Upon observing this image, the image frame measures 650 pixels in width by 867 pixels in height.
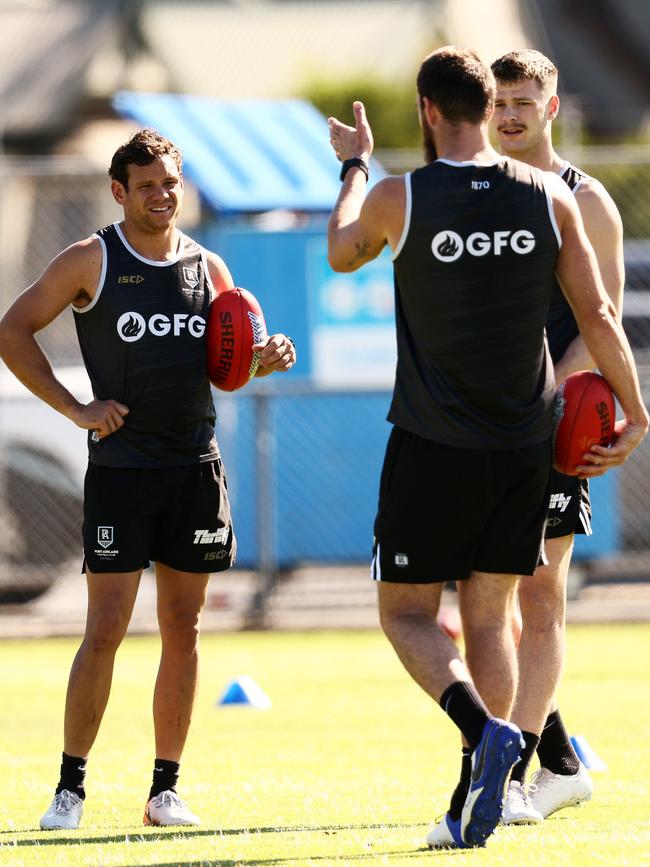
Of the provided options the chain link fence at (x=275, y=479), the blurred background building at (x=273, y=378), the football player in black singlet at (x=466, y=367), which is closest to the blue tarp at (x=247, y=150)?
the blurred background building at (x=273, y=378)

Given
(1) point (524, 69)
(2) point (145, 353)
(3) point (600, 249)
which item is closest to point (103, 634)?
(2) point (145, 353)

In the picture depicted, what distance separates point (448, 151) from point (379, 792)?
105 inches

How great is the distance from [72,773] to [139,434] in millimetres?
1190

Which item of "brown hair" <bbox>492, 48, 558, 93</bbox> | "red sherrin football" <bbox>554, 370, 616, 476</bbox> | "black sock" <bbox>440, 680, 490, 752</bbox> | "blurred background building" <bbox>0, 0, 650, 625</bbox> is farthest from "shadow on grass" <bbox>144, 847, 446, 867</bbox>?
"blurred background building" <bbox>0, 0, 650, 625</bbox>

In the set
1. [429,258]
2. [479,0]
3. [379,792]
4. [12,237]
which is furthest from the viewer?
[479,0]

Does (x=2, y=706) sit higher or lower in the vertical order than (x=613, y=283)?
lower

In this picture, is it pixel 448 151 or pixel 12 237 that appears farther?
pixel 12 237

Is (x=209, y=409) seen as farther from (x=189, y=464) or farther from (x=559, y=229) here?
(x=559, y=229)

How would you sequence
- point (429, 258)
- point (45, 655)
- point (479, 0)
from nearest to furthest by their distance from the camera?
point (429, 258), point (45, 655), point (479, 0)

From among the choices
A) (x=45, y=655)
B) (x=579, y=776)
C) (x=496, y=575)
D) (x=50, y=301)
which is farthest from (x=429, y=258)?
(x=45, y=655)

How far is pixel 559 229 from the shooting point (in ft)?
17.7

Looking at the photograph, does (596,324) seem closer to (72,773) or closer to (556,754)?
(556,754)

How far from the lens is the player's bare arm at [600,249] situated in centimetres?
619

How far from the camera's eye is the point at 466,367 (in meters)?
5.41
